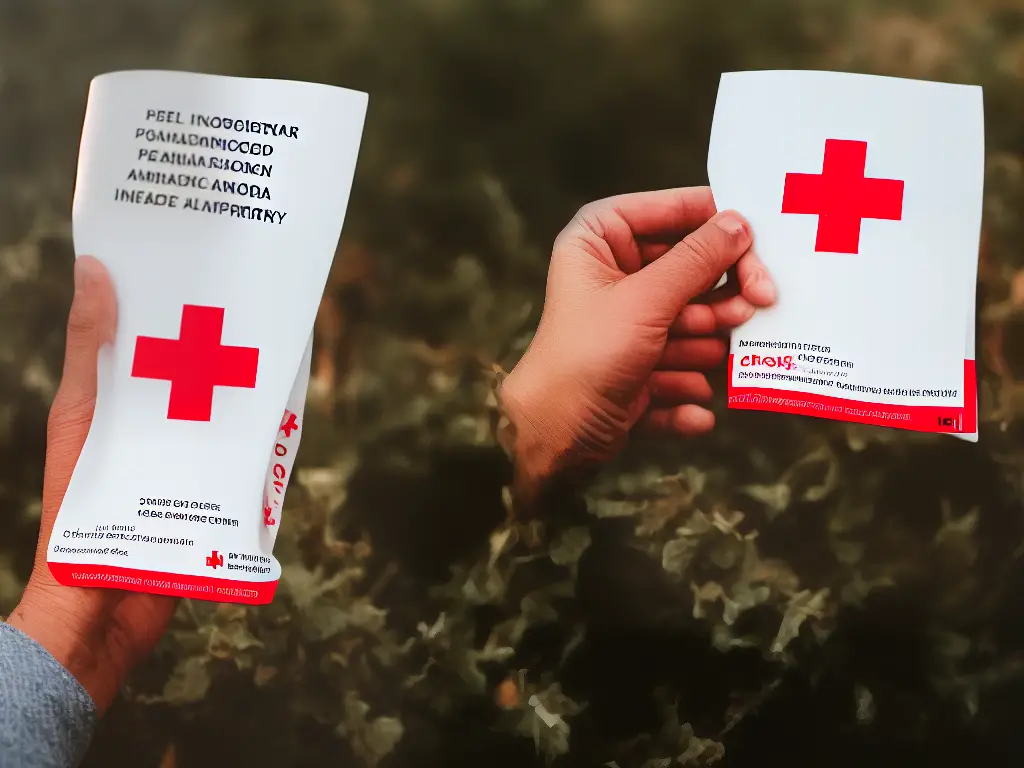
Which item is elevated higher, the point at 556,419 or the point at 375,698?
the point at 556,419

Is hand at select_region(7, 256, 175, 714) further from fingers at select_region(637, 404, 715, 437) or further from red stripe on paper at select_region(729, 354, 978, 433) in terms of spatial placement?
red stripe on paper at select_region(729, 354, 978, 433)

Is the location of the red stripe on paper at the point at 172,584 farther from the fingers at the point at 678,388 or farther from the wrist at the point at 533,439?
the fingers at the point at 678,388

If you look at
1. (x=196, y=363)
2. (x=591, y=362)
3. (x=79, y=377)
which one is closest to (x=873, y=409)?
(x=591, y=362)

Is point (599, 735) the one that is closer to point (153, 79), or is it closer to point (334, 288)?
point (334, 288)

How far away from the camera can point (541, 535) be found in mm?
769

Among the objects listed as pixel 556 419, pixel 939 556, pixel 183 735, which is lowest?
pixel 183 735

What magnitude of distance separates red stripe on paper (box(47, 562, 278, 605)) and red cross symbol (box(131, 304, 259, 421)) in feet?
0.48

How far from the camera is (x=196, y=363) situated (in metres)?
0.77

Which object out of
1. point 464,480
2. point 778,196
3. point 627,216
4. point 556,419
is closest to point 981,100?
point 778,196

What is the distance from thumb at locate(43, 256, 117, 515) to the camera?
2.57 feet

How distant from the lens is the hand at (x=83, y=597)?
765 millimetres

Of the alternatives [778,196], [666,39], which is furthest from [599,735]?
[666,39]

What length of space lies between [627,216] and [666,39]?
17 centimetres

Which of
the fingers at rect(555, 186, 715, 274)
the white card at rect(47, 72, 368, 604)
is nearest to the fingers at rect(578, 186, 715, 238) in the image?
the fingers at rect(555, 186, 715, 274)
